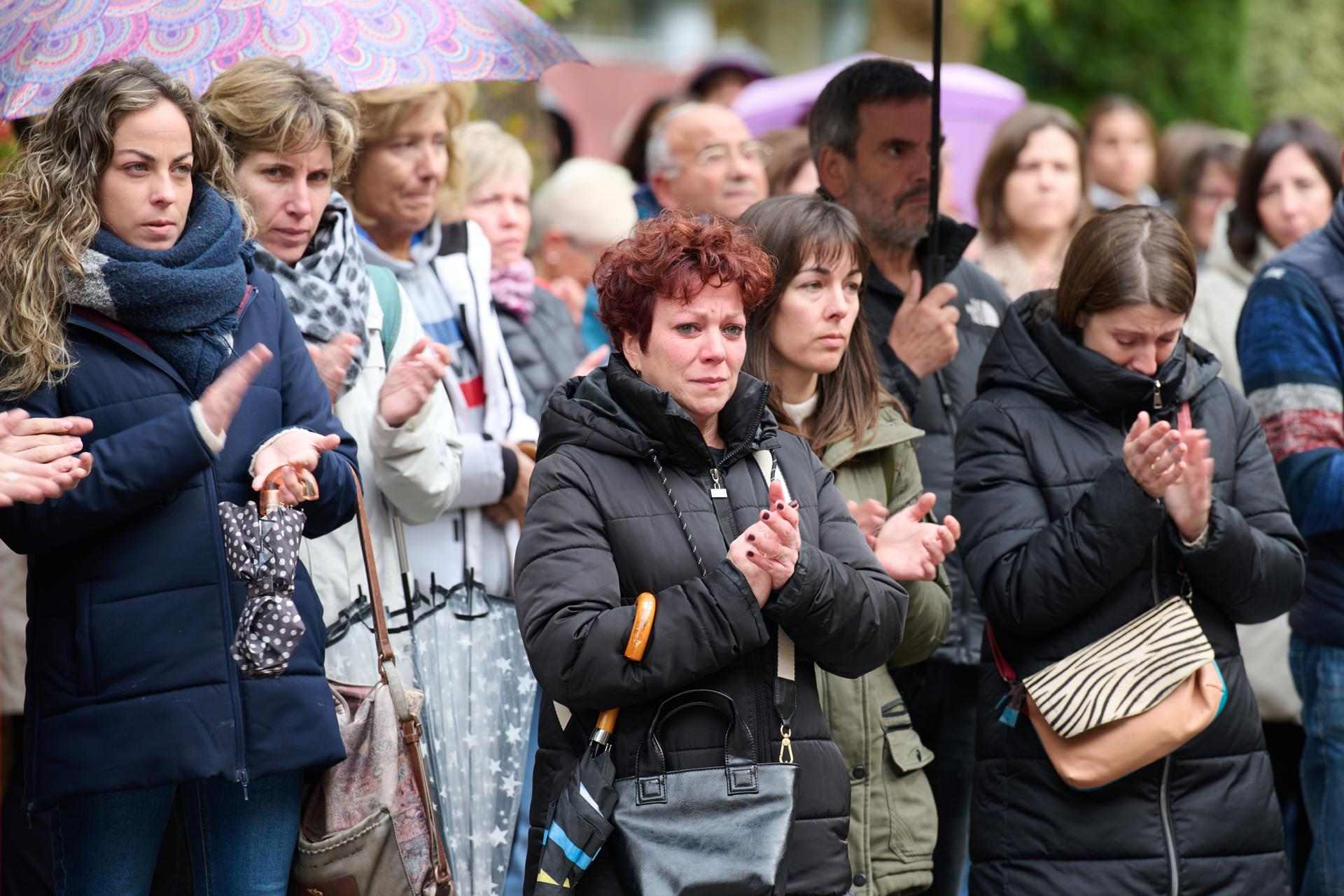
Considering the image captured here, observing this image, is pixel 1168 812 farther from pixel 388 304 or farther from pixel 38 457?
pixel 38 457

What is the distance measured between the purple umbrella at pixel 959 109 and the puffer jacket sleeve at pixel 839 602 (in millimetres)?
5083

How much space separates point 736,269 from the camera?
13.1 ft

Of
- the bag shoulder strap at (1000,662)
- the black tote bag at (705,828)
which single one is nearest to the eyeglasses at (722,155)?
the bag shoulder strap at (1000,662)

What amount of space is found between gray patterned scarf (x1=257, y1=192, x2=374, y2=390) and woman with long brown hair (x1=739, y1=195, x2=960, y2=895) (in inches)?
39.1

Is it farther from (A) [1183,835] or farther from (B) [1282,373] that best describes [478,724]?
(B) [1282,373]

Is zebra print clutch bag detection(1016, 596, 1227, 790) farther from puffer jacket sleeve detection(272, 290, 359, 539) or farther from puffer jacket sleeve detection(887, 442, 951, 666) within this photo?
puffer jacket sleeve detection(272, 290, 359, 539)

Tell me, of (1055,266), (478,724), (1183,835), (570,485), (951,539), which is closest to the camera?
(570,485)

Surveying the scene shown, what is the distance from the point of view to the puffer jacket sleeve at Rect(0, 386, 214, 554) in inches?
149

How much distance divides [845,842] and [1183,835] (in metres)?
1.04

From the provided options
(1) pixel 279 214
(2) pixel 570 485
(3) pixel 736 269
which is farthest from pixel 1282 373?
(1) pixel 279 214

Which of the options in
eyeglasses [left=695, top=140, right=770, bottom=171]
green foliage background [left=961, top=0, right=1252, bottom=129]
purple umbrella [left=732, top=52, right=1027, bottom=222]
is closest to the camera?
eyeglasses [left=695, top=140, right=770, bottom=171]

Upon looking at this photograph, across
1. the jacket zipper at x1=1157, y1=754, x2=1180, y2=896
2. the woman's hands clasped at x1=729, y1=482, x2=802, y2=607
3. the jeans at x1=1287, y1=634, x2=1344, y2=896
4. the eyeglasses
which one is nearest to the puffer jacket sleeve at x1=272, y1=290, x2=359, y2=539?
the woman's hands clasped at x1=729, y1=482, x2=802, y2=607

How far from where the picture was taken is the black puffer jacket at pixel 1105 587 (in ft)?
14.6

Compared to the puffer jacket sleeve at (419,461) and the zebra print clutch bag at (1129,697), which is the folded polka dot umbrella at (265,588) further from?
the zebra print clutch bag at (1129,697)
